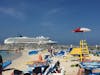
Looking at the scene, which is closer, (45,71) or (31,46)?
(45,71)

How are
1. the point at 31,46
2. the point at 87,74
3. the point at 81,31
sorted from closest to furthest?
the point at 87,74
the point at 81,31
the point at 31,46

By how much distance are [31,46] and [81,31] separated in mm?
66662

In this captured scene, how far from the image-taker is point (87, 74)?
917 cm

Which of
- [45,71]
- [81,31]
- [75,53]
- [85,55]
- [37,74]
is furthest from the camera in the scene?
[75,53]

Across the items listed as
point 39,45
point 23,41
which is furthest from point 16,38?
point 39,45

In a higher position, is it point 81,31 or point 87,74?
point 81,31

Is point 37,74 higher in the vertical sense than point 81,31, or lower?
lower

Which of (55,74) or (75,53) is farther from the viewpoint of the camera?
(75,53)

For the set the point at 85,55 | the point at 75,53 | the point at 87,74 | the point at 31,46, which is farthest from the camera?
the point at 31,46

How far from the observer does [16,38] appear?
82438 millimetres

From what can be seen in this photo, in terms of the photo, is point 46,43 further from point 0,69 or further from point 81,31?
point 0,69

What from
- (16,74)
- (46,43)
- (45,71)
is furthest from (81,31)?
→ (46,43)

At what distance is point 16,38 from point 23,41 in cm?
243

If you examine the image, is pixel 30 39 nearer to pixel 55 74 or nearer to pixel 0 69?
pixel 55 74
